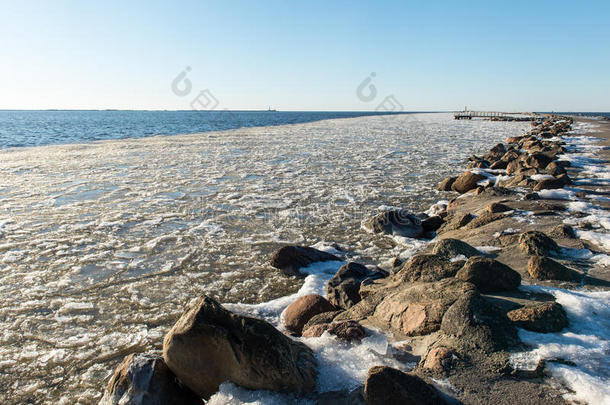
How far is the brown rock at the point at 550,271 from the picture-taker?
12.3 feet

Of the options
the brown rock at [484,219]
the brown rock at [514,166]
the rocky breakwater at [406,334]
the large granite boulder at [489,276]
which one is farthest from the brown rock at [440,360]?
the brown rock at [514,166]

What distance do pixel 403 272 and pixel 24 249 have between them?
→ 543cm

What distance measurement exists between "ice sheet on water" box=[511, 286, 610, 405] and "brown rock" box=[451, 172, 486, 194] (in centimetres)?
689

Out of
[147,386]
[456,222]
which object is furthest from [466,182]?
[147,386]

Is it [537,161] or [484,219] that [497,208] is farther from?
[537,161]

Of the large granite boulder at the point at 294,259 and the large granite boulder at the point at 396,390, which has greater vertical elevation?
the large granite boulder at the point at 396,390

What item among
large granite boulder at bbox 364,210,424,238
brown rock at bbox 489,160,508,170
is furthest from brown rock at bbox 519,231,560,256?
brown rock at bbox 489,160,508,170

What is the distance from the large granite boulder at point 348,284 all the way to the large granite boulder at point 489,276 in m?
1.11

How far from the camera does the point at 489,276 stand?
3521 mm

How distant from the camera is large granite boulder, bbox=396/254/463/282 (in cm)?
382

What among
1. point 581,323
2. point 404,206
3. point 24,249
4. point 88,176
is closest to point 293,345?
point 581,323

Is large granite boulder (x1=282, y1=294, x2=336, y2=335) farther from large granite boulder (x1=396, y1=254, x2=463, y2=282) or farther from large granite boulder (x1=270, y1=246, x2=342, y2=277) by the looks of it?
large granite boulder (x1=270, y1=246, x2=342, y2=277)

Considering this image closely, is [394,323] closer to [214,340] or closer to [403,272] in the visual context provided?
[403,272]

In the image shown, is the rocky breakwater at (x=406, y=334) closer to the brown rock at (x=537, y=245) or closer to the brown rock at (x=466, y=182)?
the brown rock at (x=537, y=245)
